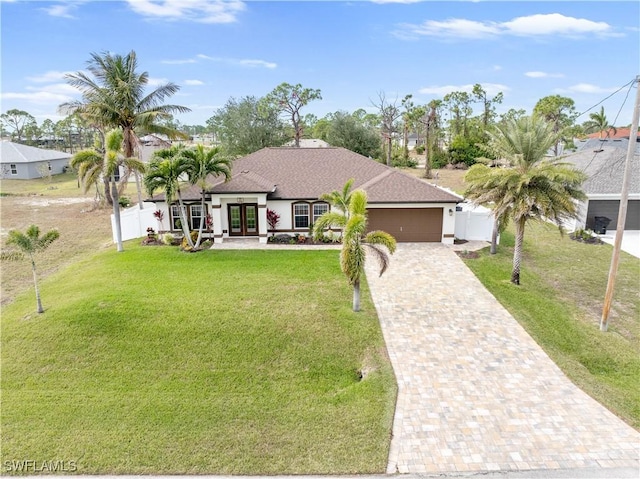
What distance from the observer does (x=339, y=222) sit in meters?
14.2

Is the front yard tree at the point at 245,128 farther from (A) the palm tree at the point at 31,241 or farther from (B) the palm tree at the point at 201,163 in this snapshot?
(A) the palm tree at the point at 31,241

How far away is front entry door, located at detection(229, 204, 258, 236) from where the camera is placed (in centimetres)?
2267

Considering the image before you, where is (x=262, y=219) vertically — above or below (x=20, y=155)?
below

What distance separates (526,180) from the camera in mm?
15305

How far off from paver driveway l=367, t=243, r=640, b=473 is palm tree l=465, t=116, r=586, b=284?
144 inches

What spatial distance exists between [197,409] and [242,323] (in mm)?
3845

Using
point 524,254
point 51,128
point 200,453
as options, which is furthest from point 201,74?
point 51,128

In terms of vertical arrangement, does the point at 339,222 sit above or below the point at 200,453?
above

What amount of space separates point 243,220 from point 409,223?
8740 millimetres

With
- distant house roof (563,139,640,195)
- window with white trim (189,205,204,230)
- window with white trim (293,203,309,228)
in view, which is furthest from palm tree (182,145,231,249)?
distant house roof (563,139,640,195)

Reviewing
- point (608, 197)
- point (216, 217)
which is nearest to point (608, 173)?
point (608, 197)

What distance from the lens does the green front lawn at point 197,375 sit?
8.96 m

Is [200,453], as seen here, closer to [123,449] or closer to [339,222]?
[123,449]

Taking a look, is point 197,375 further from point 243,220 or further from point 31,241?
point 243,220
